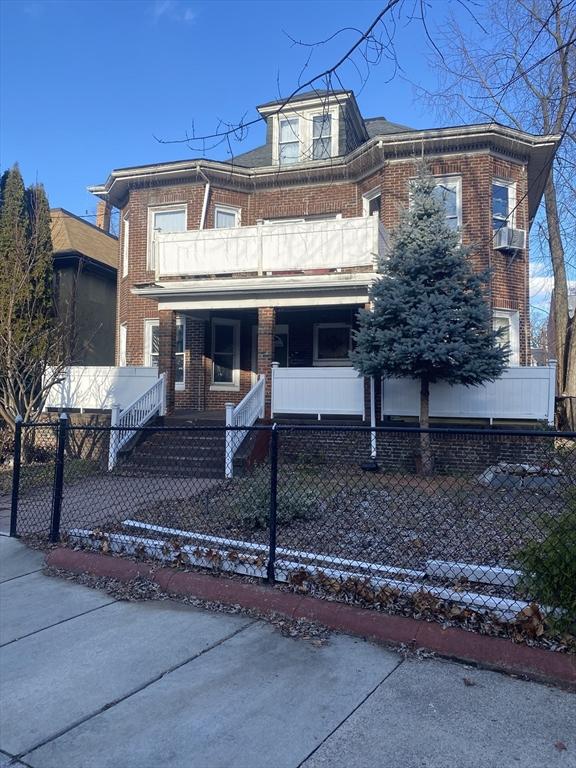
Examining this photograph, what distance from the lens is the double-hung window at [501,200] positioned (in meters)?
13.3

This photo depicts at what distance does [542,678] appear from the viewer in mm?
3152

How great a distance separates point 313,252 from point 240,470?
186 inches

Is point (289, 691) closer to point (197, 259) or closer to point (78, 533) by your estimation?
point (78, 533)

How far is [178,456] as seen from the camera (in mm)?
10719

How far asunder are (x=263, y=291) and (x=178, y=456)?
3825 millimetres

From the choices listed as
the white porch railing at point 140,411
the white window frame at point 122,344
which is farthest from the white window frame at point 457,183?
the white window frame at point 122,344

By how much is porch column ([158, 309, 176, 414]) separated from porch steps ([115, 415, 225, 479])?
3.60ft

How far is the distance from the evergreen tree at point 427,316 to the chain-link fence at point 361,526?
57.8 inches

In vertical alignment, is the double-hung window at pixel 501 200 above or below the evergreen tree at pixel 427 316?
above

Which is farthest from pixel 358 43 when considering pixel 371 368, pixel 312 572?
pixel 371 368

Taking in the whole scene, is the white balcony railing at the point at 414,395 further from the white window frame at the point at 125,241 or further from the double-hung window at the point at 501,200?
the white window frame at the point at 125,241

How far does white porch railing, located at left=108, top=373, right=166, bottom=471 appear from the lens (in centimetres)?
1085

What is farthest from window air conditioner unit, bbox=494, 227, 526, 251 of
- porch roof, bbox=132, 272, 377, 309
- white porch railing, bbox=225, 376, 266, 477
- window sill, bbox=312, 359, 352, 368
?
white porch railing, bbox=225, 376, 266, 477

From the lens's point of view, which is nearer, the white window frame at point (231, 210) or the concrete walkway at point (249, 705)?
the concrete walkway at point (249, 705)
